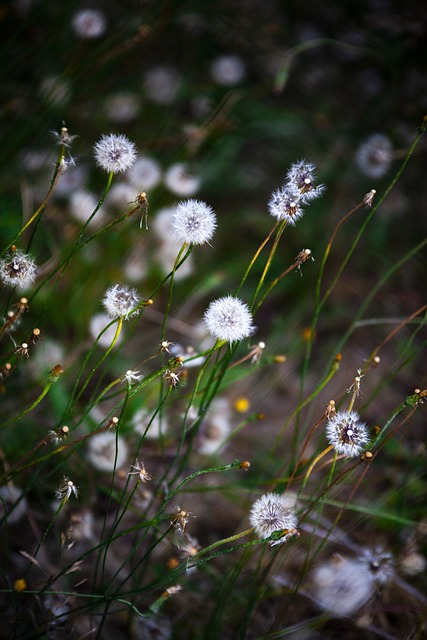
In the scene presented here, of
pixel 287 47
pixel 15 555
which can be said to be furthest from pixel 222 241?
pixel 15 555

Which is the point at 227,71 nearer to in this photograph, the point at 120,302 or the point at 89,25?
Result: the point at 89,25

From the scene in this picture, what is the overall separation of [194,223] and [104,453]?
23.8 inches

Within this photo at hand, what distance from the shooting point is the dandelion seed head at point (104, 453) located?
1177 millimetres

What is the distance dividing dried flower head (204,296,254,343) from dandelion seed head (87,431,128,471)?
0.49 meters

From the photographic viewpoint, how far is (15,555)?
1.13 m

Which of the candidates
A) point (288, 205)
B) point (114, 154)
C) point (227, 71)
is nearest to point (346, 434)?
point (288, 205)

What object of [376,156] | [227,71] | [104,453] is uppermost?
[227,71]

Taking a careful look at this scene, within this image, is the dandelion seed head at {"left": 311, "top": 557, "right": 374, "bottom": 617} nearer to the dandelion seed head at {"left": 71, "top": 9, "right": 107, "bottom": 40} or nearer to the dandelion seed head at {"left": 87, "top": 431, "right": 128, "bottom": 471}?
the dandelion seed head at {"left": 87, "top": 431, "right": 128, "bottom": 471}

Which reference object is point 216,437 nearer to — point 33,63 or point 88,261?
point 88,261

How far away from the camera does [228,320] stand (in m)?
0.83

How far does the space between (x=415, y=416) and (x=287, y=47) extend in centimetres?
130

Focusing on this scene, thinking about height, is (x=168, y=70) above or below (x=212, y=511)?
above

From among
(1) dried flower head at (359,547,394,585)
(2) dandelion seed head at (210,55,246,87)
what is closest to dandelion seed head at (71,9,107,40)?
(2) dandelion seed head at (210,55,246,87)

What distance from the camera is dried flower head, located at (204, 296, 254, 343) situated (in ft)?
2.68
